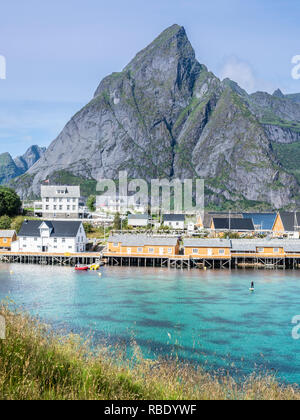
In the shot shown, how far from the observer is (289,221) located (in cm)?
8138

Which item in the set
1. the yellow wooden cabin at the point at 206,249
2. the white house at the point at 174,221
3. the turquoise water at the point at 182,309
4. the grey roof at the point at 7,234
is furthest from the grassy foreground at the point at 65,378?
the white house at the point at 174,221

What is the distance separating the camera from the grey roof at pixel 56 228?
63.0 m

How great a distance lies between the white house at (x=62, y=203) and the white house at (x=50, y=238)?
103ft

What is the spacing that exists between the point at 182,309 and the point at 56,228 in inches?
1452

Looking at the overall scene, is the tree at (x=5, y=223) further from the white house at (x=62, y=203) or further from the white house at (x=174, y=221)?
the white house at (x=174, y=221)

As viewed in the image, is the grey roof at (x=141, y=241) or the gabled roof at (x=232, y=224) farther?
the gabled roof at (x=232, y=224)

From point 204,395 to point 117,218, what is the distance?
74.3 meters

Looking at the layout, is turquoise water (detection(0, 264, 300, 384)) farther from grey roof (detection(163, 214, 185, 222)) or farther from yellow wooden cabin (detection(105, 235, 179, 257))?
grey roof (detection(163, 214, 185, 222))

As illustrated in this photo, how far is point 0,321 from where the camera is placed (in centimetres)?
1001

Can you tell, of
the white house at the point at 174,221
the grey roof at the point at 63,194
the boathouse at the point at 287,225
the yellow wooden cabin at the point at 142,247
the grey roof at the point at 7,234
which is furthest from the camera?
the grey roof at the point at 63,194

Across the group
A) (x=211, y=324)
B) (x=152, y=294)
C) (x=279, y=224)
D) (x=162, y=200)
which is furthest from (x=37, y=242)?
(x=162, y=200)

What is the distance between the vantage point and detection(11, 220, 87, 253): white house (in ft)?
205

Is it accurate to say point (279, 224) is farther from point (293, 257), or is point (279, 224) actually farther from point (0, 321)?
point (0, 321)

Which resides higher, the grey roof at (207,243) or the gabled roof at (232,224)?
the gabled roof at (232,224)
